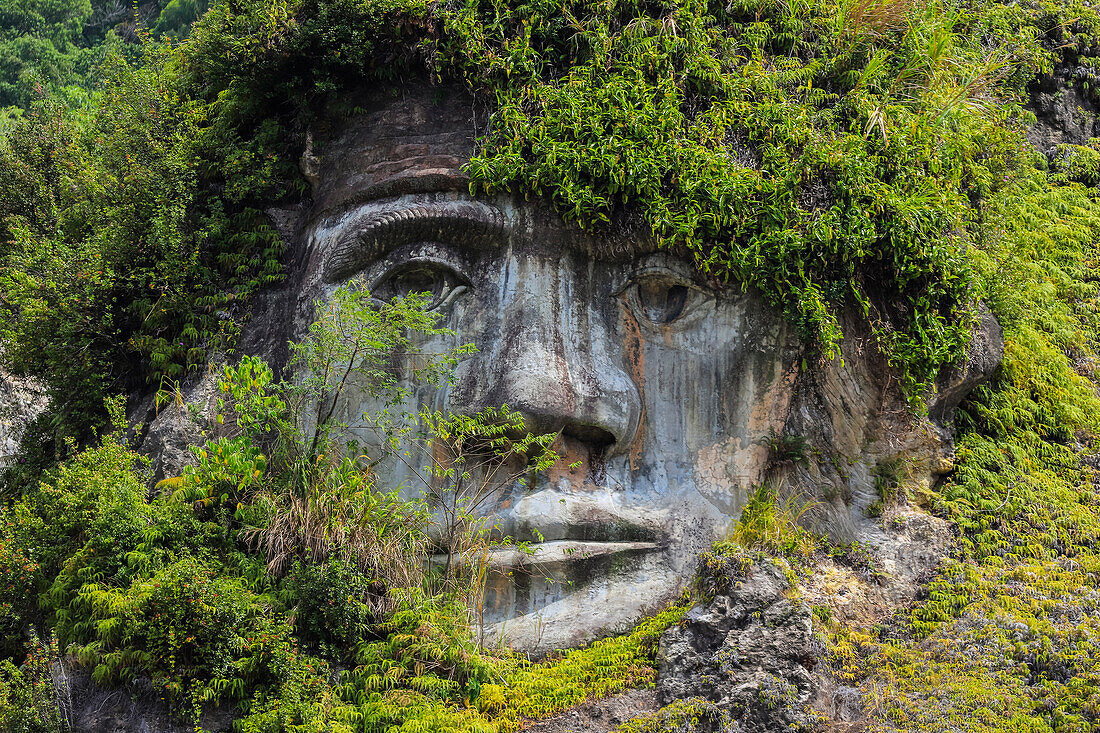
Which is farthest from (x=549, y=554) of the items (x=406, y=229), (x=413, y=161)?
(x=413, y=161)

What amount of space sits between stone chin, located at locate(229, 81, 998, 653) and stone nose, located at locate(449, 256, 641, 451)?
0.01m

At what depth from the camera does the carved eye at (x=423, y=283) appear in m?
7.34

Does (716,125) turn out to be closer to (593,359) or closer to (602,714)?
(593,359)

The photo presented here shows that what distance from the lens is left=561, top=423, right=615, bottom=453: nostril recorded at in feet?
23.2

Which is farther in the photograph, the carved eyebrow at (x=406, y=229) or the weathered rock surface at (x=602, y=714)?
the carved eyebrow at (x=406, y=229)

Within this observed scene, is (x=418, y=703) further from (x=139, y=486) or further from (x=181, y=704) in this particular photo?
(x=139, y=486)

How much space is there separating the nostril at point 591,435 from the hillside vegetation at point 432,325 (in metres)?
0.75

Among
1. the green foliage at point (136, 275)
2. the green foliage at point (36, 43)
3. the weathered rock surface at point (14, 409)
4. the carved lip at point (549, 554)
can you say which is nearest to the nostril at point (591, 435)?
the carved lip at point (549, 554)

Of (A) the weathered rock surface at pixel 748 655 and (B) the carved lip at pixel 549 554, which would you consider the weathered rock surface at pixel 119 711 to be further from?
(A) the weathered rock surface at pixel 748 655

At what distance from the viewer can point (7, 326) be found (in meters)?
8.18

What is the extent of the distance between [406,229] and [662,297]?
6.53 feet

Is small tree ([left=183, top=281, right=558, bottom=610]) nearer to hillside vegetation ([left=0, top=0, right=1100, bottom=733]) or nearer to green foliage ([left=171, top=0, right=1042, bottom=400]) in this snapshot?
hillside vegetation ([left=0, top=0, right=1100, bottom=733])

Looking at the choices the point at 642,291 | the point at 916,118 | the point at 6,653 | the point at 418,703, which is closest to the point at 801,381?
the point at 642,291

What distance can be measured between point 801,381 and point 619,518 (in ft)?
5.87
